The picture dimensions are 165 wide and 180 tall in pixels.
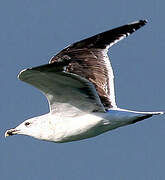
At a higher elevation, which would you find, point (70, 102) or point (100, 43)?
point (100, 43)

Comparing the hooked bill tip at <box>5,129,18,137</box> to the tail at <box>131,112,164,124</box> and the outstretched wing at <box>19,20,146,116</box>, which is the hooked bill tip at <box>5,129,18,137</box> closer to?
the outstretched wing at <box>19,20,146,116</box>

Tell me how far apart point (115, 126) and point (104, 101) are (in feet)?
3.18

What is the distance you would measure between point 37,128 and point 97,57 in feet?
7.11

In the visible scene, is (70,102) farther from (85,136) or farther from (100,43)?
(100,43)

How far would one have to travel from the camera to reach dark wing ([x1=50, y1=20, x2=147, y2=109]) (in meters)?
15.3

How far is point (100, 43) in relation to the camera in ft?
52.8

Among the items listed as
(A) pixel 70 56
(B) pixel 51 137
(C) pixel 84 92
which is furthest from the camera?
(A) pixel 70 56

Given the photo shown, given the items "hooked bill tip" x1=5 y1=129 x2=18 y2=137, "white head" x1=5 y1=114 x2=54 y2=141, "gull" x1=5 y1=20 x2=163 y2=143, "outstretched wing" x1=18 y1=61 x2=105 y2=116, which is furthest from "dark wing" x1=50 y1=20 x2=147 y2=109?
"hooked bill tip" x1=5 y1=129 x2=18 y2=137

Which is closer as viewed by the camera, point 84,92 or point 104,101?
point 84,92

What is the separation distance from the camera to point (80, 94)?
1372 centimetres

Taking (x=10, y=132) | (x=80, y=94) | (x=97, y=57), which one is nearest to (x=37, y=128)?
(x=10, y=132)

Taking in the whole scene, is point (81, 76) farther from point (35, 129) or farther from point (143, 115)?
point (143, 115)

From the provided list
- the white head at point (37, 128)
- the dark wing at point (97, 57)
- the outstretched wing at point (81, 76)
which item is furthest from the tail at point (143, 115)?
the white head at point (37, 128)

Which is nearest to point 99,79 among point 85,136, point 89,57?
point 89,57
